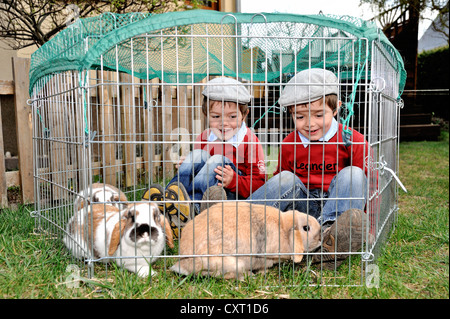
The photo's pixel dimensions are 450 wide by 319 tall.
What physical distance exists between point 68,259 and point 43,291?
0.38 meters

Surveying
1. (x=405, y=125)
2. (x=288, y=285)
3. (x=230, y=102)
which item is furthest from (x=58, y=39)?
(x=405, y=125)

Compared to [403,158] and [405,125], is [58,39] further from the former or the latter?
[405,125]

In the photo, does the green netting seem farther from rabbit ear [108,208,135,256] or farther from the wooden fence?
the wooden fence

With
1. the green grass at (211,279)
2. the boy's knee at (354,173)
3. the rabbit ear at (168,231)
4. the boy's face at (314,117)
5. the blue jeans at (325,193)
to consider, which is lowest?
the green grass at (211,279)

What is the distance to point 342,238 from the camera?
1980mm

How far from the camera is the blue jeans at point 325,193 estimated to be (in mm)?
2146

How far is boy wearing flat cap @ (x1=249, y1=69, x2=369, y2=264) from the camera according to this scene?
6.50 feet

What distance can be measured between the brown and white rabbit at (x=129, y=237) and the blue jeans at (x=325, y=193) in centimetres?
51

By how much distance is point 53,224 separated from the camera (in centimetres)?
255

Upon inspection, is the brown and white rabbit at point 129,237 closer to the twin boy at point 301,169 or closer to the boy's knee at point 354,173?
the twin boy at point 301,169

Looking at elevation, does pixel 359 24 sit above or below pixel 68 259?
above

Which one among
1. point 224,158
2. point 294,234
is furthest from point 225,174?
point 294,234

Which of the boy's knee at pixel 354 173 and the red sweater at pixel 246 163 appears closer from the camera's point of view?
the boy's knee at pixel 354 173

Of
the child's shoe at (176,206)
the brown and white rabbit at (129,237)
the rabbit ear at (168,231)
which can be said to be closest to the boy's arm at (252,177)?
the child's shoe at (176,206)
